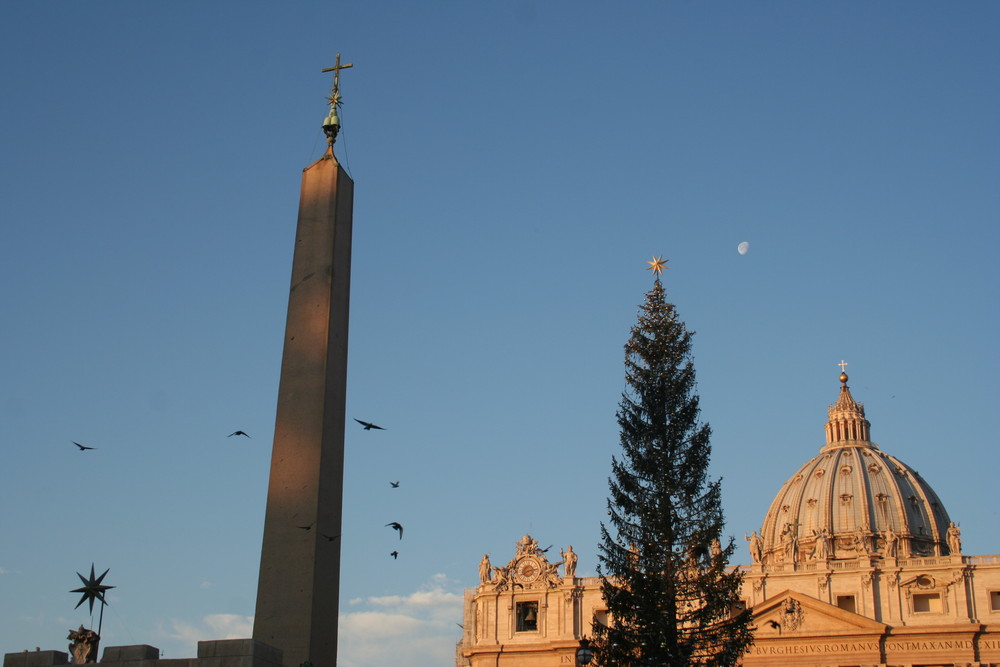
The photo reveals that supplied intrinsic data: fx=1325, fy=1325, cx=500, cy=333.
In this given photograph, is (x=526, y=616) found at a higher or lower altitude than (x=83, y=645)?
higher

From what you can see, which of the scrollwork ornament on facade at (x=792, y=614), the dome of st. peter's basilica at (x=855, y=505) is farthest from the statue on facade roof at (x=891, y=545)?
the scrollwork ornament on facade at (x=792, y=614)

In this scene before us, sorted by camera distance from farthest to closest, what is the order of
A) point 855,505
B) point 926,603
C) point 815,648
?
1. point 855,505
2. point 815,648
3. point 926,603

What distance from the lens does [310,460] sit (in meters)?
21.1

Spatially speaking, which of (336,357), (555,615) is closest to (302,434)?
(336,357)

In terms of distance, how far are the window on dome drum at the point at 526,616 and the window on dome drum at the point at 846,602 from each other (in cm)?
2075

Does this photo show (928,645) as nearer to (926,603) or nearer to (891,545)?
(926,603)

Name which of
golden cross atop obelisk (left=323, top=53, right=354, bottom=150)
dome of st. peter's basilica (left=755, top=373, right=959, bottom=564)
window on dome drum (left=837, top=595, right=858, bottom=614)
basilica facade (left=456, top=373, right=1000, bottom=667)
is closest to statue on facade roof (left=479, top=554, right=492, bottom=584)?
basilica facade (left=456, top=373, right=1000, bottom=667)

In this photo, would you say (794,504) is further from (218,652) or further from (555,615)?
(218,652)

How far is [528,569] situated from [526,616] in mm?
3274

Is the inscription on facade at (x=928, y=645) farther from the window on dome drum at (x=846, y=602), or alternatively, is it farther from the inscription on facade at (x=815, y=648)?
the window on dome drum at (x=846, y=602)

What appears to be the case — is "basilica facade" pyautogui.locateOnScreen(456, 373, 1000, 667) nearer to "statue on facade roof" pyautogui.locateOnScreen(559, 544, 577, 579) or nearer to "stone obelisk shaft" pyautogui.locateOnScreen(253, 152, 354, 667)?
"statue on facade roof" pyautogui.locateOnScreen(559, 544, 577, 579)

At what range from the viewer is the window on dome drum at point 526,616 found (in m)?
92.6

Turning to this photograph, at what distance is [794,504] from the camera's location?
150 metres

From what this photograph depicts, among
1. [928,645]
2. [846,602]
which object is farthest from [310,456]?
[846,602]
